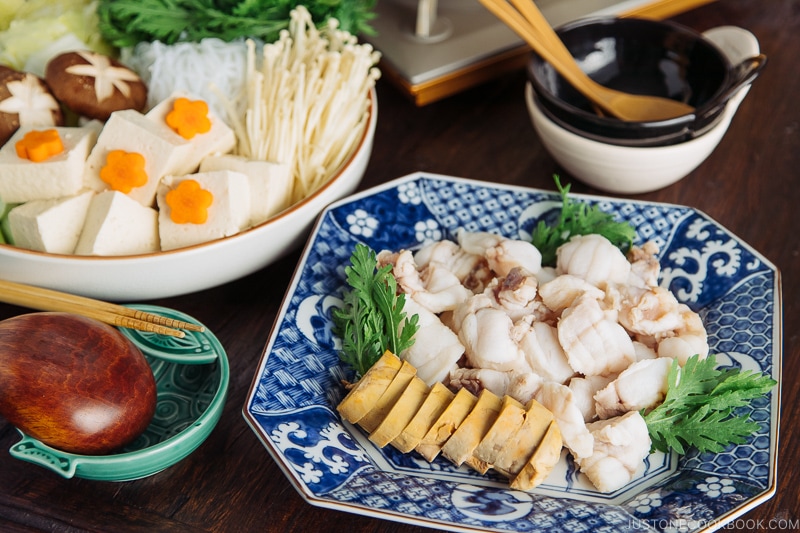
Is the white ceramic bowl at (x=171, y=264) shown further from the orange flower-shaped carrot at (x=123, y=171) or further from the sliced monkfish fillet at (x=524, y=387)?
the sliced monkfish fillet at (x=524, y=387)

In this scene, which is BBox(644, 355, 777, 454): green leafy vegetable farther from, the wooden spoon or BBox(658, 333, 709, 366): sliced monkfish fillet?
the wooden spoon

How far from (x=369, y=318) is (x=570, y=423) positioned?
0.50 meters

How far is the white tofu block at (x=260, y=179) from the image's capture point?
1927 mm

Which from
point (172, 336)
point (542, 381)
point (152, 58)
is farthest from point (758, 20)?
point (172, 336)

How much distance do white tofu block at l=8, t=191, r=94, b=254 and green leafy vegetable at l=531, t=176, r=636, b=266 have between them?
1.20m

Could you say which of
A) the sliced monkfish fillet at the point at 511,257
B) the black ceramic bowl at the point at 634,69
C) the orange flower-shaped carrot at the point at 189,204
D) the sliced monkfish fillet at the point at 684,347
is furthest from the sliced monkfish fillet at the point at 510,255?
the orange flower-shaped carrot at the point at 189,204

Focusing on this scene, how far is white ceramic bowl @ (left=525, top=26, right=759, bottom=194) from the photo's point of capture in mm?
2012

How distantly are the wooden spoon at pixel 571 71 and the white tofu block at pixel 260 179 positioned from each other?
73 cm

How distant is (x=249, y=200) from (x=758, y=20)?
2292mm

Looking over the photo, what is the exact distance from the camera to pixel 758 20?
294cm

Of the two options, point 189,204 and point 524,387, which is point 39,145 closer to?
point 189,204

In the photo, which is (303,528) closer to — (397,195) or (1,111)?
(397,195)

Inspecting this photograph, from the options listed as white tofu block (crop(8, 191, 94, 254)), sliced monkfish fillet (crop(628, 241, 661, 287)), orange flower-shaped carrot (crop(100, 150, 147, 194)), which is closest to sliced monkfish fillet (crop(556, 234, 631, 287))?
Answer: sliced monkfish fillet (crop(628, 241, 661, 287))

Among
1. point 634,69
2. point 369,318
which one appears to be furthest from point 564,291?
point 634,69
